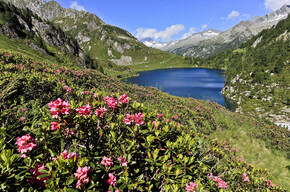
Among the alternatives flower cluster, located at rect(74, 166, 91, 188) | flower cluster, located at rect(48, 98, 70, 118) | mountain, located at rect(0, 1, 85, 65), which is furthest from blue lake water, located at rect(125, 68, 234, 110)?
mountain, located at rect(0, 1, 85, 65)

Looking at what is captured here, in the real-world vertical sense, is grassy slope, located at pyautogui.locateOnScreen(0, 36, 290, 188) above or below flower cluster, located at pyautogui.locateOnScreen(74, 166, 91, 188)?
below

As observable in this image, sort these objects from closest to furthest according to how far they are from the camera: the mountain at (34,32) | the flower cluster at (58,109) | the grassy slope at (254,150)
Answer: the flower cluster at (58,109), the grassy slope at (254,150), the mountain at (34,32)

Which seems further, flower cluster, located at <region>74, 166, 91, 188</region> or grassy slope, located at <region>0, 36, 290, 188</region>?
grassy slope, located at <region>0, 36, 290, 188</region>

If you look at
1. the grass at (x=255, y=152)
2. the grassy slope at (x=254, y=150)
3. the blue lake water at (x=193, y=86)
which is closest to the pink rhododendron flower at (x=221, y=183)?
the grassy slope at (x=254, y=150)

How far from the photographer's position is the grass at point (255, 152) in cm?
897

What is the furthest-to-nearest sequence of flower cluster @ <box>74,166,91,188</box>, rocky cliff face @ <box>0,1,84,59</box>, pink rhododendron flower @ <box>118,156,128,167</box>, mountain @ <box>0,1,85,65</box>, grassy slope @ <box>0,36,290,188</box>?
rocky cliff face @ <box>0,1,84,59</box> < mountain @ <box>0,1,85,65</box> < grassy slope @ <box>0,36,290,188</box> < pink rhododendron flower @ <box>118,156,128,167</box> < flower cluster @ <box>74,166,91,188</box>

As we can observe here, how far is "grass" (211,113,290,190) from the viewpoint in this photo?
8969mm

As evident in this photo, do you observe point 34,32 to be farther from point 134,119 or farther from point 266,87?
point 266,87

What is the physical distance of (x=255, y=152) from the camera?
1044 cm

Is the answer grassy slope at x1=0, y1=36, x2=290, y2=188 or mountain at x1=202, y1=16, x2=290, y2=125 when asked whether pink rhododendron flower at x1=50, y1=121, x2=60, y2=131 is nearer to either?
Result: grassy slope at x1=0, y1=36, x2=290, y2=188

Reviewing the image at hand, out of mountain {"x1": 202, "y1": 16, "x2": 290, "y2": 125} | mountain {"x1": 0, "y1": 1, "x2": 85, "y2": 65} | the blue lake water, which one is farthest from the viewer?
Result: the blue lake water

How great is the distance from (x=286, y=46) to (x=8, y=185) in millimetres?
77680

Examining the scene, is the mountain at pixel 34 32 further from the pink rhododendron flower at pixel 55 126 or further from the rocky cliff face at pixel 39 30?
the pink rhododendron flower at pixel 55 126

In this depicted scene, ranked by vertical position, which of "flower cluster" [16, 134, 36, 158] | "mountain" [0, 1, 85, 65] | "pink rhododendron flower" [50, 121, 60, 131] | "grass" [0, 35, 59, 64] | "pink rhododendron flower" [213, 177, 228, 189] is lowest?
"pink rhododendron flower" [213, 177, 228, 189]
